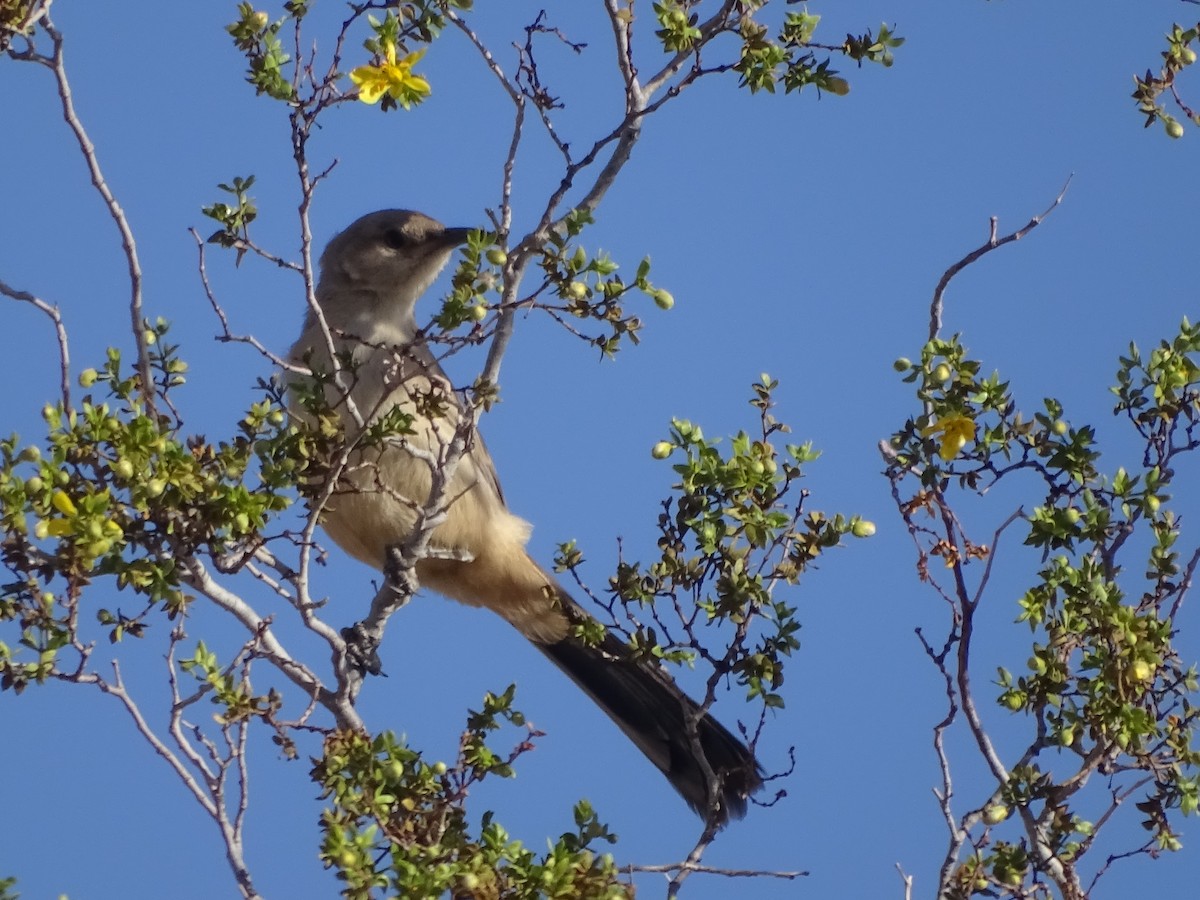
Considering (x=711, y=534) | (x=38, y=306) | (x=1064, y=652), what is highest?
(x=38, y=306)

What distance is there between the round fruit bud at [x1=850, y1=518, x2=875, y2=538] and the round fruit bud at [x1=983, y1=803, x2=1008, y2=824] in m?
0.70

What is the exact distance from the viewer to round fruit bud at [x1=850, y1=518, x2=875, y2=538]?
383 centimetres

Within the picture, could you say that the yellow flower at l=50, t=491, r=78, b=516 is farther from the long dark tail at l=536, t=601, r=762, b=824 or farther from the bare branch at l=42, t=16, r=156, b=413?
the long dark tail at l=536, t=601, r=762, b=824

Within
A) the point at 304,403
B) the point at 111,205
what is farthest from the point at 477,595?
the point at 111,205

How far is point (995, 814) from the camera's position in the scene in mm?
3605

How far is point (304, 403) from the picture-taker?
12.5ft

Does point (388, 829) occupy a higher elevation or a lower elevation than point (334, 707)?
lower

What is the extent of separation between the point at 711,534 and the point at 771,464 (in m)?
0.23

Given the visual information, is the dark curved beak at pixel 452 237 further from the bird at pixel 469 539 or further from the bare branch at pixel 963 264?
the bare branch at pixel 963 264

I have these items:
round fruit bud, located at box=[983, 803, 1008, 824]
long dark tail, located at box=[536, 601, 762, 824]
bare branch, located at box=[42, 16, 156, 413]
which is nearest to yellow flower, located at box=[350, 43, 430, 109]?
bare branch, located at box=[42, 16, 156, 413]

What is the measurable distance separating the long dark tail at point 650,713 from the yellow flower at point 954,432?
2156mm

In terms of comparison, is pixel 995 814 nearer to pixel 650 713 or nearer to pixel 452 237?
pixel 650 713

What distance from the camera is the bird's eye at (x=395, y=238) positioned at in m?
6.11

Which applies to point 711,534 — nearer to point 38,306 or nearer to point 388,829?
point 388,829
